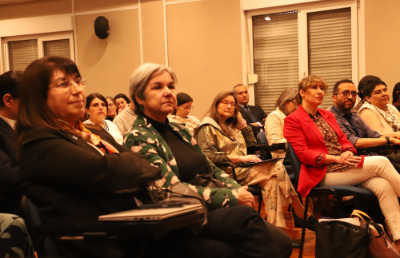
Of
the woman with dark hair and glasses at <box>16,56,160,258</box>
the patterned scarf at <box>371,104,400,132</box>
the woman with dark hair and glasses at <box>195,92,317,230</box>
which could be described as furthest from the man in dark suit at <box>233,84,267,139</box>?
the woman with dark hair and glasses at <box>16,56,160,258</box>

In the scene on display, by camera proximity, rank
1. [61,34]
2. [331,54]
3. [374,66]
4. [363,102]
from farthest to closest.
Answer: [61,34] < [331,54] < [374,66] < [363,102]

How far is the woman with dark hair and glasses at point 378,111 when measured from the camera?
403 centimetres

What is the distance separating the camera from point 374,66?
5.77 metres

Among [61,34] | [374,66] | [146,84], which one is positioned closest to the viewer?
[146,84]

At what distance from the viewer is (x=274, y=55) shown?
652cm

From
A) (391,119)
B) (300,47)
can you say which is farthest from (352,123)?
(300,47)

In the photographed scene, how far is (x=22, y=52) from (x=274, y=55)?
490 cm

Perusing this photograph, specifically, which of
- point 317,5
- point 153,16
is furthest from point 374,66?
point 153,16

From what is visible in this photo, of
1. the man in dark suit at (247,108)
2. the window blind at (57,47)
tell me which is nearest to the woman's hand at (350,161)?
the man in dark suit at (247,108)

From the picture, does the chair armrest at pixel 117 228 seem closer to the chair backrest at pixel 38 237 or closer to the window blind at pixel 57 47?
the chair backrest at pixel 38 237

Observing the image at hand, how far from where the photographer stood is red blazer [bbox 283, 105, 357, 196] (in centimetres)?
281

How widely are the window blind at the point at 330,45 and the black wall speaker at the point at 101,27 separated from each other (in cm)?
343

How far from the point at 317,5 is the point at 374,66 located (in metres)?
1.26

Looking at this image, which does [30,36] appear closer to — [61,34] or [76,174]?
[61,34]
